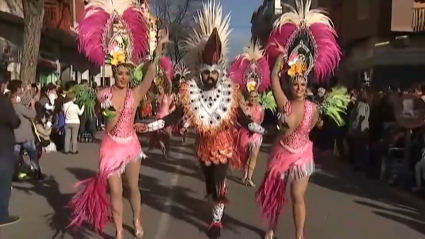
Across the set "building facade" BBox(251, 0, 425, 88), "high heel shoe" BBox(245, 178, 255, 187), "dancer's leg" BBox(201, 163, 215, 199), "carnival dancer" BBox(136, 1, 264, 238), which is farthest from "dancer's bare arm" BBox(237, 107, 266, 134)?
"building facade" BBox(251, 0, 425, 88)

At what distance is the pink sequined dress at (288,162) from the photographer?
7.15m

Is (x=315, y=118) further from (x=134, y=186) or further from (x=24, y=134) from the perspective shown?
(x=24, y=134)

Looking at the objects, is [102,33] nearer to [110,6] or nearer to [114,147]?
[110,6]

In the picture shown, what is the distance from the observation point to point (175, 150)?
18.6m

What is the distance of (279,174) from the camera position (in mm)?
7344

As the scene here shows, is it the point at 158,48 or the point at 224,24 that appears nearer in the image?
the point at 158,48

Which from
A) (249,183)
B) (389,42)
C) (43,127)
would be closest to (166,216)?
(249,183)

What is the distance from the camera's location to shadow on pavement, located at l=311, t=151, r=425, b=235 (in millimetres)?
9578

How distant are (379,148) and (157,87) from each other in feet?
15.8

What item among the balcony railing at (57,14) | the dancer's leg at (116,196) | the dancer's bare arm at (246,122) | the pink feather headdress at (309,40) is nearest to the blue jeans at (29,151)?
the dancer's leg at (116,196)

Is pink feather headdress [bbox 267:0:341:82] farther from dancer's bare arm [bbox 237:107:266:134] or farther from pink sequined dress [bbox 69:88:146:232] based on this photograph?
pink sequined dress [bbox 69:88:146:232]

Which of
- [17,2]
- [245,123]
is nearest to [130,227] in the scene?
[245,123]

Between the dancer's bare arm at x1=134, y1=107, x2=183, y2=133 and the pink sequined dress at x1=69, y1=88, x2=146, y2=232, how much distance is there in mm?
171

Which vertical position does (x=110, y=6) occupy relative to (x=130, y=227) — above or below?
above
